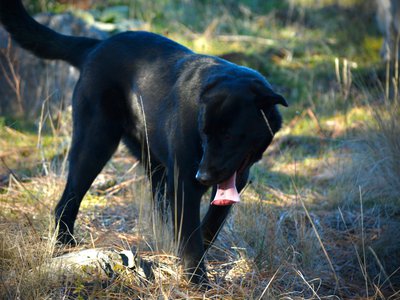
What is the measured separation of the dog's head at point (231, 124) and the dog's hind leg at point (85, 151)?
102cm

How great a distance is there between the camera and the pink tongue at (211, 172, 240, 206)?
3.55 m

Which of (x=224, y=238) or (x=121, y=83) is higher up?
(x=121, y=83)

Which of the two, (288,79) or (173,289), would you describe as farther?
(288,79)

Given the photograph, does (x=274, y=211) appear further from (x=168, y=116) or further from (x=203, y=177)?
(x=203, y=177)

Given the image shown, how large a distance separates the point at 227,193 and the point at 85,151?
1.27 meters

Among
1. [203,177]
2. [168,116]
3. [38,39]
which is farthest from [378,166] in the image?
[38,39]

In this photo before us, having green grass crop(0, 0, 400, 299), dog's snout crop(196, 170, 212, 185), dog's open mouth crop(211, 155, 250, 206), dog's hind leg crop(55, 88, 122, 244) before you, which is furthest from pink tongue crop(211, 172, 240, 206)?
dog's hind leg crop(55, 88, 122, 244)

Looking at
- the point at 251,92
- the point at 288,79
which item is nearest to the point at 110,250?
the point at 251,92

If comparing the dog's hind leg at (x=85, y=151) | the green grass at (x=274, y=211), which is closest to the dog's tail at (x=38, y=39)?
the dog's hind leg at (x=85, y=151)

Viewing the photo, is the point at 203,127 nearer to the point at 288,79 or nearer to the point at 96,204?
the point at 96,204

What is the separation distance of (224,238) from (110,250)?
102 centimetres

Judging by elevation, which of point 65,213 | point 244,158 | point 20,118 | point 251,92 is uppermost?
point 251,92

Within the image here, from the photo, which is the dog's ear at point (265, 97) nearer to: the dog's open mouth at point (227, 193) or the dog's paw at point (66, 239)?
the dog's open mouth at point (227, 193)

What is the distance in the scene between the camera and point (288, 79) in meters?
9.02
